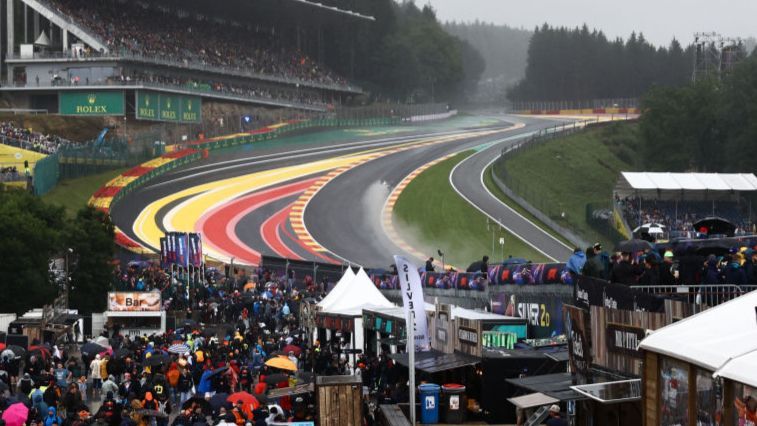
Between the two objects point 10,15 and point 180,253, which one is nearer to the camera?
point 180,253

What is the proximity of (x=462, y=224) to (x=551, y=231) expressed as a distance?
491 cm

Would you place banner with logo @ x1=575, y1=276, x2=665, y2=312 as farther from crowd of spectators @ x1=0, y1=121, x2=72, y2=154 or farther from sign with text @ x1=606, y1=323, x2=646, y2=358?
crowd of spectators @ x1=0, y1=121, x2=72, y2=154

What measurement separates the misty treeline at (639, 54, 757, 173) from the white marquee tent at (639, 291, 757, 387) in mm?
77019

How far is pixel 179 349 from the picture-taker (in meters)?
31.5

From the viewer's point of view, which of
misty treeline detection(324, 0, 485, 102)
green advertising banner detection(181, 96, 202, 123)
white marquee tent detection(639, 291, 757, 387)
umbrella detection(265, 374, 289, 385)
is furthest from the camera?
misty treeline detection(324, 0, 485, 102)

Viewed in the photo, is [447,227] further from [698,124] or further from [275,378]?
[275,378]

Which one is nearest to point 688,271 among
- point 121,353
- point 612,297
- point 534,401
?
point 612,297

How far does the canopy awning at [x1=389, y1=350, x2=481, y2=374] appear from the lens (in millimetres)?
22844

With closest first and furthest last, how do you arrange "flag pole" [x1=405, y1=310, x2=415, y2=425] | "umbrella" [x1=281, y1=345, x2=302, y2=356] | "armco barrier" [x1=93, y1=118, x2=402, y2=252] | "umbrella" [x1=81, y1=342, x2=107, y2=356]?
"flag pole" [x1=405, y1=310, x2=415, y2=425]
"umbrella" [x1=281, y1=345, x2=302, y2=356]
"umbrella" [x1=81, y1=342, x2=107, y2=356]
"armco barrier" [x1=93, y1=118, x2=402, y2=252]

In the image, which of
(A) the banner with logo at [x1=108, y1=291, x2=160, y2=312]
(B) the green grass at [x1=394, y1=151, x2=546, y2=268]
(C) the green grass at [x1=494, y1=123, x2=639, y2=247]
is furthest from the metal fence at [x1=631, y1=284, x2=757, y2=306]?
(C) the green grass at [x1=494, y1=123, x2=639, y2=247]

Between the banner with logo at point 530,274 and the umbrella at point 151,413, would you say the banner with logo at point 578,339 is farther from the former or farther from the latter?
the banner with logo at point 530,274

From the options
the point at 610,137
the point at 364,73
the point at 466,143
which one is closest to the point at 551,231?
the point at 466,143

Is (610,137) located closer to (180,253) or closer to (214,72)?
(214,72)

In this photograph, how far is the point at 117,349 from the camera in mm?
30344
